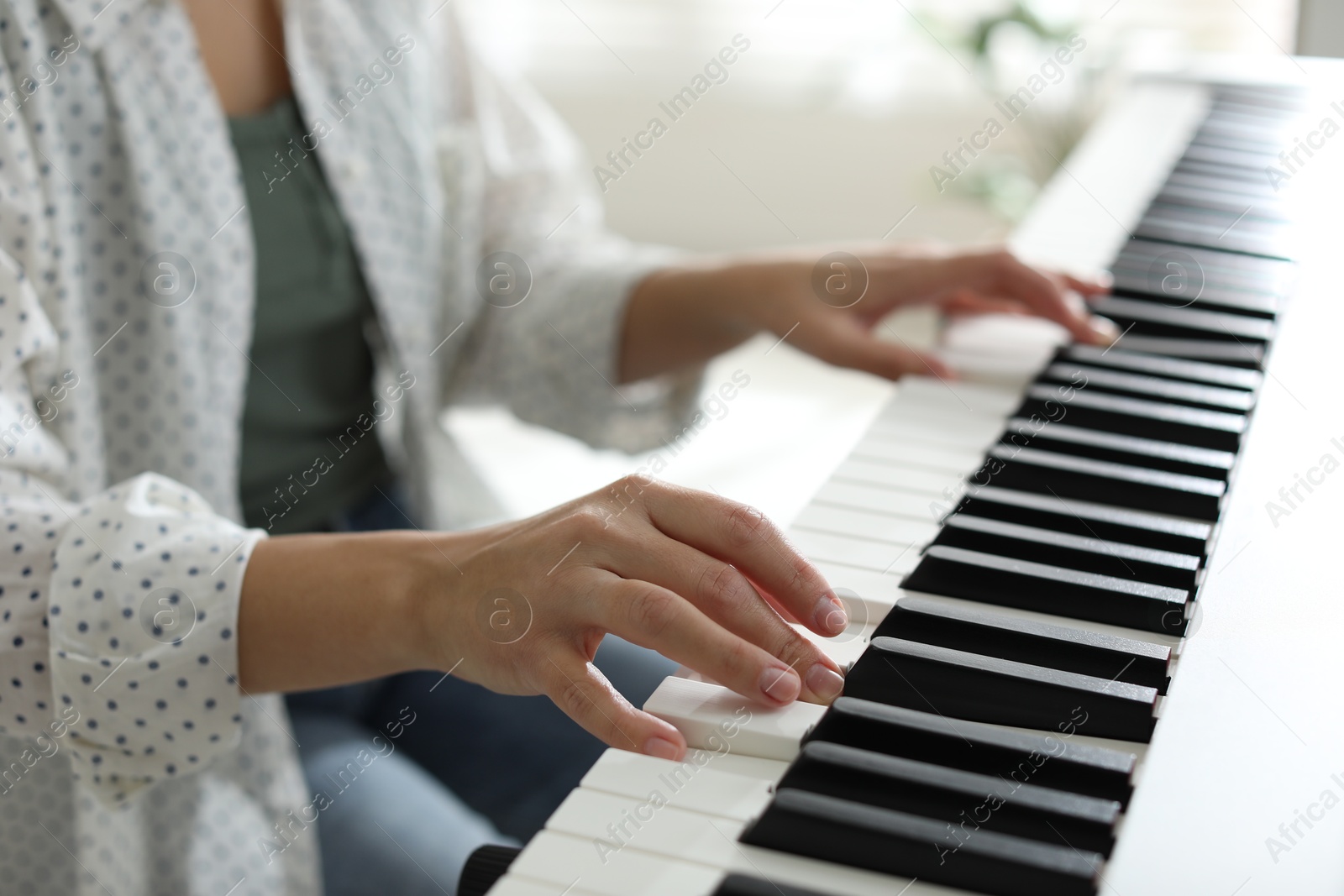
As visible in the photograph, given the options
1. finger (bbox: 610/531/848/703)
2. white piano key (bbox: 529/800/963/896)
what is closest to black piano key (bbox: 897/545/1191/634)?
finger (bbox: 610/531/848/703)

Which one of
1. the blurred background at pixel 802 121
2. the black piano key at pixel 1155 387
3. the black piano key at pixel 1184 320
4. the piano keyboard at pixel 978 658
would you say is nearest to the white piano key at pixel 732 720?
the piano keyboard at pixel 978 658

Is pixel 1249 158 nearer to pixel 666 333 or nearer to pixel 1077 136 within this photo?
pixel 666 333

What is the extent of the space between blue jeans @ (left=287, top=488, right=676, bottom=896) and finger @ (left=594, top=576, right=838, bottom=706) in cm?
38

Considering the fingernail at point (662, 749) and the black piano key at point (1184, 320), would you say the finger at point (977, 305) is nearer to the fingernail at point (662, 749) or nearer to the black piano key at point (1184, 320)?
the black piano key at point (1184, 320)

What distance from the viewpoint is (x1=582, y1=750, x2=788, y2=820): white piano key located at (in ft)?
1.50

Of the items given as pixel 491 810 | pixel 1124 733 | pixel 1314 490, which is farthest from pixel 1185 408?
pixel 491 810

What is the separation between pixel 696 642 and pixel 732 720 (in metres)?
0.04

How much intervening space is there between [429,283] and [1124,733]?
0.78 m

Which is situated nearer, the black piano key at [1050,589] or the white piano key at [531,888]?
the white piano key at [531,888]

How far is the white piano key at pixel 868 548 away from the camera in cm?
63

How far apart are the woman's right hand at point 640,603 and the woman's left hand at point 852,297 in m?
0.41

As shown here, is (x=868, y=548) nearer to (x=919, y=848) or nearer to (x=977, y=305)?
(x=919, y=848)

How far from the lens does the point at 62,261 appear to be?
789mm

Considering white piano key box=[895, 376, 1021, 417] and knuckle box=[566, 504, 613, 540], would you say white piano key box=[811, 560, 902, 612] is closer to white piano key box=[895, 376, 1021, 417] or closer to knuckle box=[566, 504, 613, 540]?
knuckle box=[566, 504, 613, 540]
